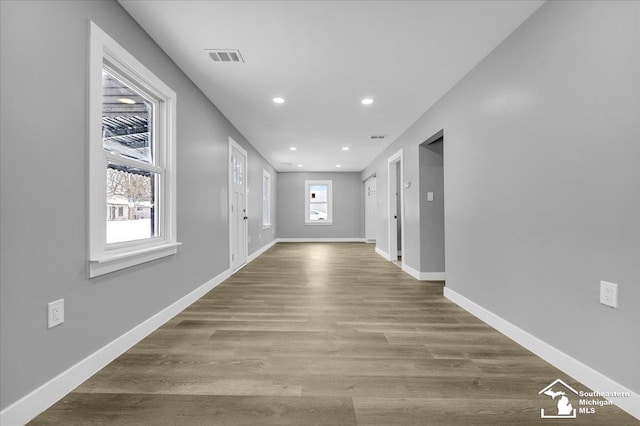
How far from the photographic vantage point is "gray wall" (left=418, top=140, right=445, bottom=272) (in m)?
4.32

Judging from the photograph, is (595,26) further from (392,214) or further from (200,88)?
(392,214)

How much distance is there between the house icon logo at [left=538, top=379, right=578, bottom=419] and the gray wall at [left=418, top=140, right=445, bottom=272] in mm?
2680

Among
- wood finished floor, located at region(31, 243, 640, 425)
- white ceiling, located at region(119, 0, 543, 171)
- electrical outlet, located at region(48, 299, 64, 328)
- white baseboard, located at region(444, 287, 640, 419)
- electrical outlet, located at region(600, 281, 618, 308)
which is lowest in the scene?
wood finished floor, located at region(31, 243, 640, 425)

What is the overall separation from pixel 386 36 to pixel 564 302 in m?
2.27

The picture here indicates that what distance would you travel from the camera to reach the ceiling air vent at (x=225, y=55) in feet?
8.57

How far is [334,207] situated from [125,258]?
8408 mm

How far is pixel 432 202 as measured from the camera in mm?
4328

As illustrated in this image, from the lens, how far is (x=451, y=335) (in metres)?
2.40

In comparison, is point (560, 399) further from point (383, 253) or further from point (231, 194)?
point (383, 253)

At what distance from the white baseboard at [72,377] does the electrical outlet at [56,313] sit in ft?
0.93

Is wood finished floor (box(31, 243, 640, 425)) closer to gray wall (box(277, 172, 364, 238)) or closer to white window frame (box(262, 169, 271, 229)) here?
white window frame (box(262, 169, 271, 229))

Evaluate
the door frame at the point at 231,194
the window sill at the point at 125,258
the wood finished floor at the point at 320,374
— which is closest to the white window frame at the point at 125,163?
the window sill at the point at 125,258

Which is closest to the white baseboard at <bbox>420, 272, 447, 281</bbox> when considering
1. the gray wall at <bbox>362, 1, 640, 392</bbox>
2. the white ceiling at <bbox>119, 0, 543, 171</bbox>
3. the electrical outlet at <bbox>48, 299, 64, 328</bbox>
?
the gray wall at <bbox>362, 1, 640, 392</bbox>

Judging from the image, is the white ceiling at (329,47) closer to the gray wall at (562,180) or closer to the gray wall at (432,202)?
the gray wall at (562,180)
